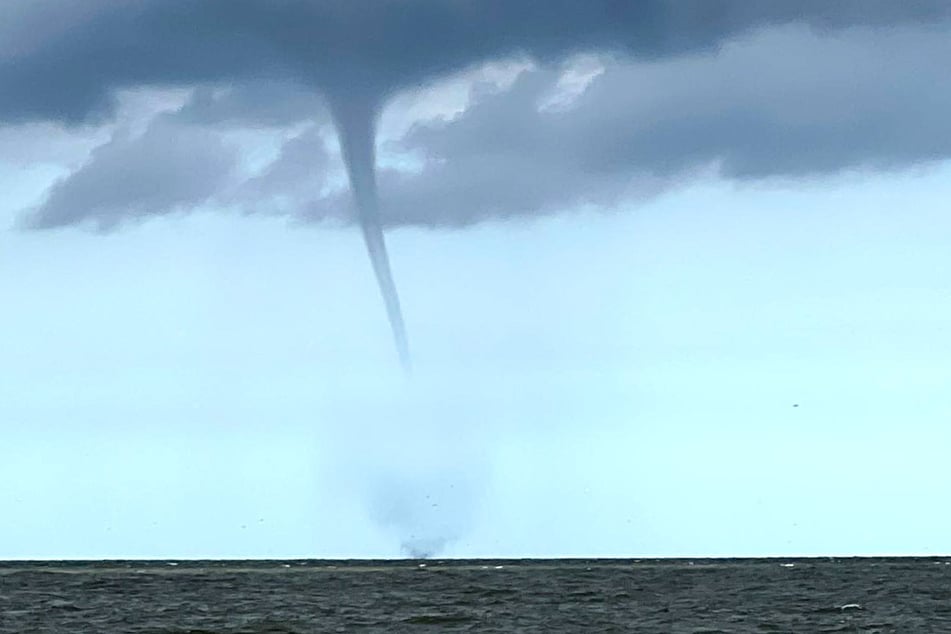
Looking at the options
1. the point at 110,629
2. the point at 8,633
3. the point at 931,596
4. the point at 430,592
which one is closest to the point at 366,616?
the point at 110,629

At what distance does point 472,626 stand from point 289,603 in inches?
1961

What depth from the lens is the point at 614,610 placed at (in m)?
142

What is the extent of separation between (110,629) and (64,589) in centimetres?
8559

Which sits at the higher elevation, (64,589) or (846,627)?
(64,589)

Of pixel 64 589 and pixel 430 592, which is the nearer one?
pixel 430 592

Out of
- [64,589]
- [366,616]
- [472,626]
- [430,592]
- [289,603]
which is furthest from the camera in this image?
[64,589]

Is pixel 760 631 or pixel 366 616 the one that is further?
pixel 366 616

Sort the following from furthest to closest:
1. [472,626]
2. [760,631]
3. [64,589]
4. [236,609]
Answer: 1. [64,589]
2. [236,609]
3. [472,626]
4. [760,631]

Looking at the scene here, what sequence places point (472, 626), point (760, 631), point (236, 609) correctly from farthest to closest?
point (236, 609), point (472, 626), point (760, 631)

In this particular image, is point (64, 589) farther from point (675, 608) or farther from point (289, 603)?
point (675, 608)

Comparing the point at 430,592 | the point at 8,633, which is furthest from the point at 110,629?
the point at 430,592

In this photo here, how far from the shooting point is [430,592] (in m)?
187

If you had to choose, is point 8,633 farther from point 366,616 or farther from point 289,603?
point 289,603

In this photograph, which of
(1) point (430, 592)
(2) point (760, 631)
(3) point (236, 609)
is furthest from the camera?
(1) point (430, 592)
